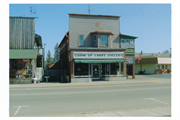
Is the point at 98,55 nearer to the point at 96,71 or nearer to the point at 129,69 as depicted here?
the point at 96,71

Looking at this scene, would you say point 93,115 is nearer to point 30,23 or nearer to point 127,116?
point 127,116

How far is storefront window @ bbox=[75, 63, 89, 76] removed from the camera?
883 inches

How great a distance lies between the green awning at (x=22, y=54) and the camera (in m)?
19.0

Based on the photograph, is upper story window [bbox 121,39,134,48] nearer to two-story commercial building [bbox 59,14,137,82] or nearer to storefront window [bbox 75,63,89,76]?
two-story commercial building [bbox 59,14,137,82]

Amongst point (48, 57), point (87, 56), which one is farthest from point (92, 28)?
point (48, 57)

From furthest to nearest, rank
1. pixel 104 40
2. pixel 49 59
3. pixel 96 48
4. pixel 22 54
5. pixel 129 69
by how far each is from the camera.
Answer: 1. pixel 49 59
2. pixel 129 69
3. pixel 104 40
4. pixel 96 48
5. pixel 22 54

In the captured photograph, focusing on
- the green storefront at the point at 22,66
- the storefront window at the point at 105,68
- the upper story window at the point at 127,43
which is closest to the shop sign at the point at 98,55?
the storefront window at the point at 105,68

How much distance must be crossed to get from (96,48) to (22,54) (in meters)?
8.33

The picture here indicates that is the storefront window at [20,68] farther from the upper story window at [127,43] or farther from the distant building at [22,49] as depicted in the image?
the upper story window at [127,43]

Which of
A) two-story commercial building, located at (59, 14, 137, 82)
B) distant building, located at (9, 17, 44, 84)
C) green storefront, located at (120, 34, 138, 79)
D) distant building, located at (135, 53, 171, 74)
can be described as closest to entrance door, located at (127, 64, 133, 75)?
green storefront, located at (120, 34, 138, 79)

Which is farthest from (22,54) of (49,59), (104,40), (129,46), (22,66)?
(49,59)

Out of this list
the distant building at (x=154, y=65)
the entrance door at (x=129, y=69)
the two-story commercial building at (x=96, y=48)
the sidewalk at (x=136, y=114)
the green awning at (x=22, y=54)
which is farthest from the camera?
the distant building at (x=154, y=65)

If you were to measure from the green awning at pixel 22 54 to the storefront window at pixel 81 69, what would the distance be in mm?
5518

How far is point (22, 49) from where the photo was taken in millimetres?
20484
